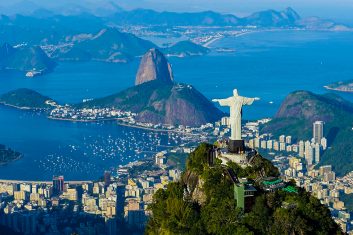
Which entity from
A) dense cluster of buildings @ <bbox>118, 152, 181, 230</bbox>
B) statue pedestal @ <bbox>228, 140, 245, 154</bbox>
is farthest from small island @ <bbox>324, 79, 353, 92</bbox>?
statue pedestal @ <bbox>228, 140, 245, 154</bbox>

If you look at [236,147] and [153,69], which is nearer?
[236,147]

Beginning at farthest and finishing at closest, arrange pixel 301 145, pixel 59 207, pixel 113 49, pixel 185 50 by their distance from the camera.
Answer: pixel 113 49 < pixel 185 50 < pixel 301 145 < pixel 59 207

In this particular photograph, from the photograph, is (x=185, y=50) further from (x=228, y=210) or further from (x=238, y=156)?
(x=228, y=210)

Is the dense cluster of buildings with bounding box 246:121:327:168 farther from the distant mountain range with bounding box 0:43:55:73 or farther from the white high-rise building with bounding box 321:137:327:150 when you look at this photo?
the distant mountain range with bounding box 0:43:55:73

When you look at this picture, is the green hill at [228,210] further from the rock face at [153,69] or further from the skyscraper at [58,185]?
the rock face at [153,69]

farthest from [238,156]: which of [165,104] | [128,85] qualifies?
[128,85]

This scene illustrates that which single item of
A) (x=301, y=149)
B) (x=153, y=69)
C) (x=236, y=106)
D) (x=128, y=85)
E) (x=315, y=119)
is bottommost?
(x=301, y=149)
